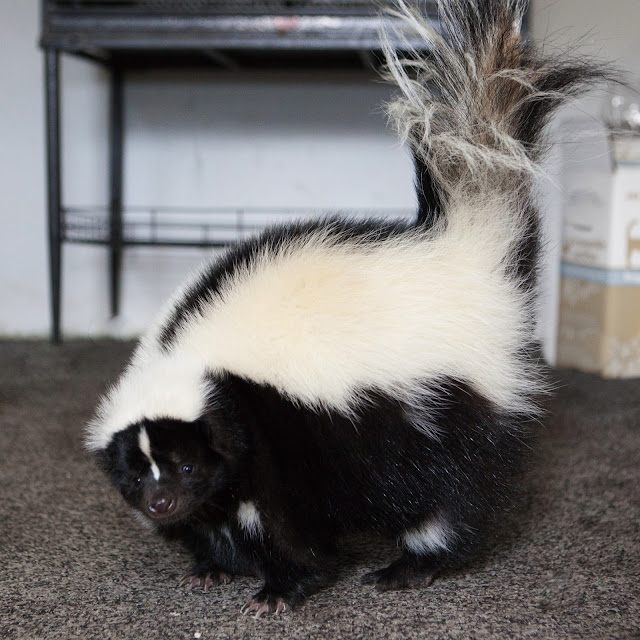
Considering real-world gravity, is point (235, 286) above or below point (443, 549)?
above

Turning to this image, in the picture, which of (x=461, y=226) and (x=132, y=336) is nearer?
(x=461, y=226)

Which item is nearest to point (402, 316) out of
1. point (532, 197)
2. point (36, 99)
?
point (532, 197)

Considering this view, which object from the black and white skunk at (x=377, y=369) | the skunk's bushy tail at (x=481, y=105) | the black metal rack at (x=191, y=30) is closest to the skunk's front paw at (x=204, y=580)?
the black and white skunk at (x=377, y=369)

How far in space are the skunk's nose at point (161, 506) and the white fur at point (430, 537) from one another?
1.27ft

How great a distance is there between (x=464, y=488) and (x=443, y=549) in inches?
4.5

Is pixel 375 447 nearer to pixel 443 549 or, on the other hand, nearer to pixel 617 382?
pixel 443 549

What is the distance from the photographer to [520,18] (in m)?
1.28

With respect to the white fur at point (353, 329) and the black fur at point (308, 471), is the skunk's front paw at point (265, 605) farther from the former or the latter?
the white fur at point (353, 329)

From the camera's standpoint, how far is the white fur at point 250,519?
3.98 feet

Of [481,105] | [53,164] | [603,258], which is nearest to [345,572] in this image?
[481,105]

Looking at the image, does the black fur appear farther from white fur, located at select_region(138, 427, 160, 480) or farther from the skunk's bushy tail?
the skunk's bushy tail

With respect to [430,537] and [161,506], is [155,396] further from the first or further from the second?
[430,537]

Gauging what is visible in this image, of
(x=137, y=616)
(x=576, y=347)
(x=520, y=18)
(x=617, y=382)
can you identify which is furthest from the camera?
(x=576, y=347)

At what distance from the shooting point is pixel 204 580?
130 centimetres
